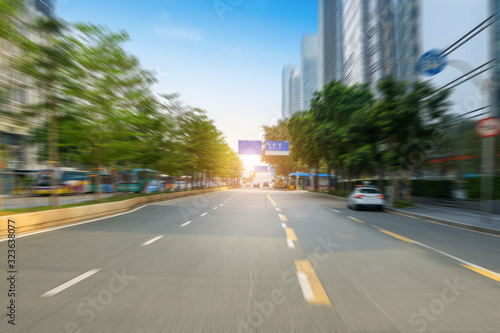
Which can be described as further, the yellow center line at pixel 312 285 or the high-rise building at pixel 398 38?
the high-rise building at pixel 398 38

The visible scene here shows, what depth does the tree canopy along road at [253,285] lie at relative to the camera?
10.7 feet

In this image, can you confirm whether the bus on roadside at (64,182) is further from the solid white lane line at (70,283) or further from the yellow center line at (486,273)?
the yellow center line at (486,273)

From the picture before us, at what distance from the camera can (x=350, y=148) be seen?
26234mm

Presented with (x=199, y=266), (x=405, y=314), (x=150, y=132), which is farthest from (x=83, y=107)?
(x=405, y=314)

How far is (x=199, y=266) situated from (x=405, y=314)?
10.7ft

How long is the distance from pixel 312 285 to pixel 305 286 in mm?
123

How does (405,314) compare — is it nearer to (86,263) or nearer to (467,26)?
(86,263)

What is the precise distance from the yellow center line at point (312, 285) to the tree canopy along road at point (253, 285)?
0.02 meters

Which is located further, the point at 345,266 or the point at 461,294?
the point at 345,266

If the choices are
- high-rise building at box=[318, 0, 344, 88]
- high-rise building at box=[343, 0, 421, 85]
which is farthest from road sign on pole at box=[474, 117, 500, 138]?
high-rise building at box=[318, 0, 344, 88]

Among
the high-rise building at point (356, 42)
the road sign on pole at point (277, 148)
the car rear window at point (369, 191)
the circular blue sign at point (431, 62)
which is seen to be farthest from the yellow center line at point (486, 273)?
the high-rise building at point (356, 42)

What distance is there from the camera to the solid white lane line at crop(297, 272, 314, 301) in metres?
4.04

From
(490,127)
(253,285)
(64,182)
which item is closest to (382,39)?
(490,127)

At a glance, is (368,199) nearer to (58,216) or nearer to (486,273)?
(486,273)
